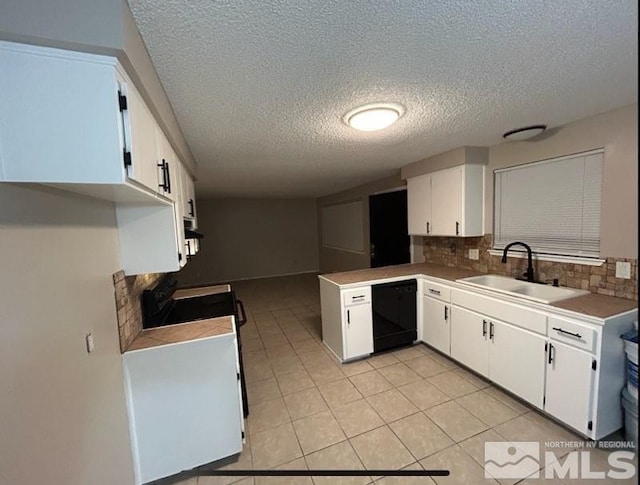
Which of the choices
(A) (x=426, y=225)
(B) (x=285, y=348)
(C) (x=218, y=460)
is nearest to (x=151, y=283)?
(C) (x=218, y=460)

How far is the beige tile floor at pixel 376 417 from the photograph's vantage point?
1.82 metres

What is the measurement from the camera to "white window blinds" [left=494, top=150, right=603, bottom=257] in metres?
2.24

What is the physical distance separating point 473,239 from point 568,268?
3.10 feet

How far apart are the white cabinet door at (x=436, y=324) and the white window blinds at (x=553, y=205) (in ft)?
2.83

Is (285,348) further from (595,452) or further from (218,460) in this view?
(595,452)

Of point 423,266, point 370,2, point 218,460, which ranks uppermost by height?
point 370,2

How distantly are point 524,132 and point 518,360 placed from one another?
71.2 inches

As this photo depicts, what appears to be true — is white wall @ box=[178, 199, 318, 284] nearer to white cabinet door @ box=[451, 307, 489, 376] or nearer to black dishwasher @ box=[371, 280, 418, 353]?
black dishwasher @ box=[371, 280, 418, 353]

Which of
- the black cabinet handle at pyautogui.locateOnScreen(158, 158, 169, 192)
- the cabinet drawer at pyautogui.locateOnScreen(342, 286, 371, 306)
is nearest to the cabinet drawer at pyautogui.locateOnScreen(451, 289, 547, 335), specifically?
the cabinet drawer at pyautogui.locateOnScreen(342, 286, 371, 306)

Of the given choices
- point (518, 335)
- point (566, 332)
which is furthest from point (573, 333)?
point (518, 335)

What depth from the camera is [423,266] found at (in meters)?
3.70

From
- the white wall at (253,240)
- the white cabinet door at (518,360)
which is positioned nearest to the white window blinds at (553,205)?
the white cabinet door at (518,360)

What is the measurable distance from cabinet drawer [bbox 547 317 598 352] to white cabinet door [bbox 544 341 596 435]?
0.04 meters

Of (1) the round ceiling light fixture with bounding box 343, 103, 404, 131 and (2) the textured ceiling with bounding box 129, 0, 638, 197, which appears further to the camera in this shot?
(1) the round ceiling light fixture with bounding box 343, 103, 404, 131
